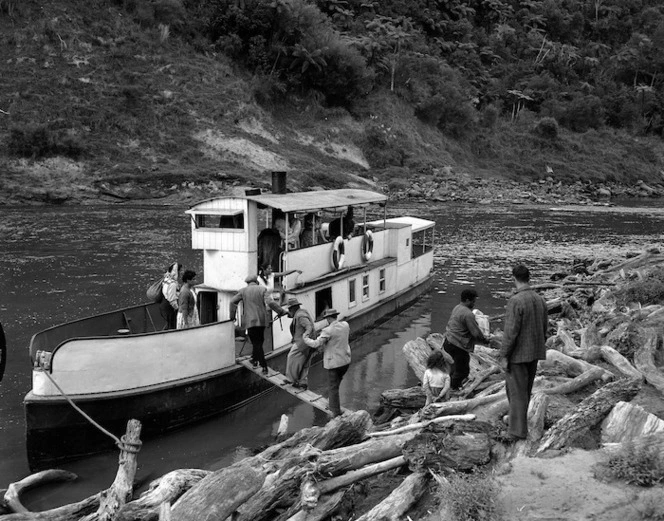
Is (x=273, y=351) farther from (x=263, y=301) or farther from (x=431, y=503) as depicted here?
(x=431, y=503)

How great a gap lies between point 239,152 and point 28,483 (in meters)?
48.7

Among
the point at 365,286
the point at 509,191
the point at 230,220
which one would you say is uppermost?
the point at 230,220

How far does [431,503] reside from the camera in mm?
7332

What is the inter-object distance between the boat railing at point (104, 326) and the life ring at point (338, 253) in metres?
4.81

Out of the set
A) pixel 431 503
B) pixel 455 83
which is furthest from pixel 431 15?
pixel 431 503

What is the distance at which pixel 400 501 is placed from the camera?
7.27 m

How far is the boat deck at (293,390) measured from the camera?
41.5 ft

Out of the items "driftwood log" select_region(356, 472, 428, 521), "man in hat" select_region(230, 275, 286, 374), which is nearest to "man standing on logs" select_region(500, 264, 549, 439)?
"driftwood log" select_region(356, 472, 428, 521)

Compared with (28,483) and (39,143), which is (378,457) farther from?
(39,143)

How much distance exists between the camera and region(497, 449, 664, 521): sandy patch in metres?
6.45

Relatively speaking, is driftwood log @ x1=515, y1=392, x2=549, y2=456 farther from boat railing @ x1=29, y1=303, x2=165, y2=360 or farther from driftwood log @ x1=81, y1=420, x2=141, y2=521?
boat railing @ x1=29, y1=303, x2=165, y2=360

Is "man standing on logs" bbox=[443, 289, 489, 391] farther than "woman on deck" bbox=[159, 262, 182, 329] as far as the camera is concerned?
No

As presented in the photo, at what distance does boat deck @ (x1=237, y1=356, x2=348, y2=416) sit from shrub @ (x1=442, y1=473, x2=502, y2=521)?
18.4ft

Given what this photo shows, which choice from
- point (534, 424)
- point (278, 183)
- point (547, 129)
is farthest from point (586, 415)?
point (547, 129)
